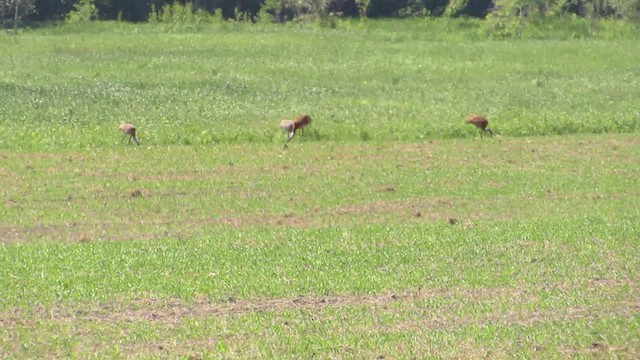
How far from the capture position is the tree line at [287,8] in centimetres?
6059

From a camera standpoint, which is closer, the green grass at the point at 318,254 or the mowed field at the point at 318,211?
the green grass at the point at 318,254

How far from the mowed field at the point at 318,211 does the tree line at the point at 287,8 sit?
72.9ft

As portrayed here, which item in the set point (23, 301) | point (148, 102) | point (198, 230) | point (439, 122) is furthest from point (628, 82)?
point (23, 301)

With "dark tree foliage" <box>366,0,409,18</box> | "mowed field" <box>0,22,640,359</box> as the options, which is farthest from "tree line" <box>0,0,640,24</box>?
"mowed field" <box>0,22,640,359</box>

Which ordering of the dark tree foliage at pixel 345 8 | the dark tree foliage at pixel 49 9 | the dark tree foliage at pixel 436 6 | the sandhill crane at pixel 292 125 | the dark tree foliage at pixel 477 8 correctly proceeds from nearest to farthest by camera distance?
the sandhill crane at pixel 292 125 → the dark tree foliage at pixel 49 9 → the dark tree foliage at pixel 345 8 → the dark tree foliage at pixel 436 6 → the dark tree foliage at pixel 477 8

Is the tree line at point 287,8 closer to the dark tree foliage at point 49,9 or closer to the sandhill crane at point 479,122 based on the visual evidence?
the dark tree foliage at point 49,9

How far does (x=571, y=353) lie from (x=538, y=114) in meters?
21.0

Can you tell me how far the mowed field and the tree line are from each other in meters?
22.2

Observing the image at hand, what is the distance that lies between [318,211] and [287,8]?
177ft

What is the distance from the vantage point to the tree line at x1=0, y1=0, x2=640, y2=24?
60.6 m

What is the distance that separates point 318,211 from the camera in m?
16.7

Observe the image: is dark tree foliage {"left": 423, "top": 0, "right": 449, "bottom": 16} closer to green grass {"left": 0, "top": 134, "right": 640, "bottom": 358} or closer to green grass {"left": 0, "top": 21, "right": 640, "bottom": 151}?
green grass {"left": 0, "top": 21, "right": 640, "bottom": 151}

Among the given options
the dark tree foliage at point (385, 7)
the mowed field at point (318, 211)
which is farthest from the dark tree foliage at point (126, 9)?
the mowed field at point (318, 211)

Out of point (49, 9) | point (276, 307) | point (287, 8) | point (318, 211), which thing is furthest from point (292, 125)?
point (287, 8)
